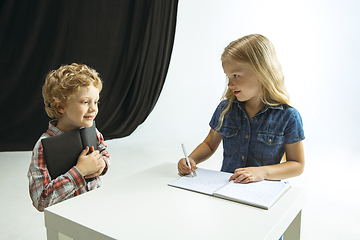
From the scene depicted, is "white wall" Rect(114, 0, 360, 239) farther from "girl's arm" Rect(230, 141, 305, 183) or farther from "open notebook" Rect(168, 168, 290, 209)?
"open notebook" Rect(168, 168, 290, 209)

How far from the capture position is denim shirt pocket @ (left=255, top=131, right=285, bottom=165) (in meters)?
1.08

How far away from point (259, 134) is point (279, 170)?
165 mm

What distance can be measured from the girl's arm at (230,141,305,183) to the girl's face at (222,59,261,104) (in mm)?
232

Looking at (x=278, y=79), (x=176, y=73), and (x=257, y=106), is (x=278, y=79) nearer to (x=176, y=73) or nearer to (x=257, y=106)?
(x=257, y=106)

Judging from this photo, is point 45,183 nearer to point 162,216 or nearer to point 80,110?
point 80,110

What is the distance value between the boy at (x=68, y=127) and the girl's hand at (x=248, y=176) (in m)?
0.43

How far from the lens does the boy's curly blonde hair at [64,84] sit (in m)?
0.95

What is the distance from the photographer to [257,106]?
1.14m

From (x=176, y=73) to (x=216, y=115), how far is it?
9.57 ft

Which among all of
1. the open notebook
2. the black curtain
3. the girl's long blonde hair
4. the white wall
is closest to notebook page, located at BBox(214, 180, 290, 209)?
the open notebook

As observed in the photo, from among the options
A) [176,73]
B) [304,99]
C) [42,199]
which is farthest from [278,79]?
[176,73]

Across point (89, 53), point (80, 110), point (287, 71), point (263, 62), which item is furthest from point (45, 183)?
point (287, 71)

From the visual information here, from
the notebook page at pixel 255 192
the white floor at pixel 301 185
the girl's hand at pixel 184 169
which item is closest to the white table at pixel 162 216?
the notebook page at pixel 255 192

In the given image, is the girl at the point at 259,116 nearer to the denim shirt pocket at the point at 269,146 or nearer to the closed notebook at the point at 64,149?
the denim shirt pocket at the point at 269,146
